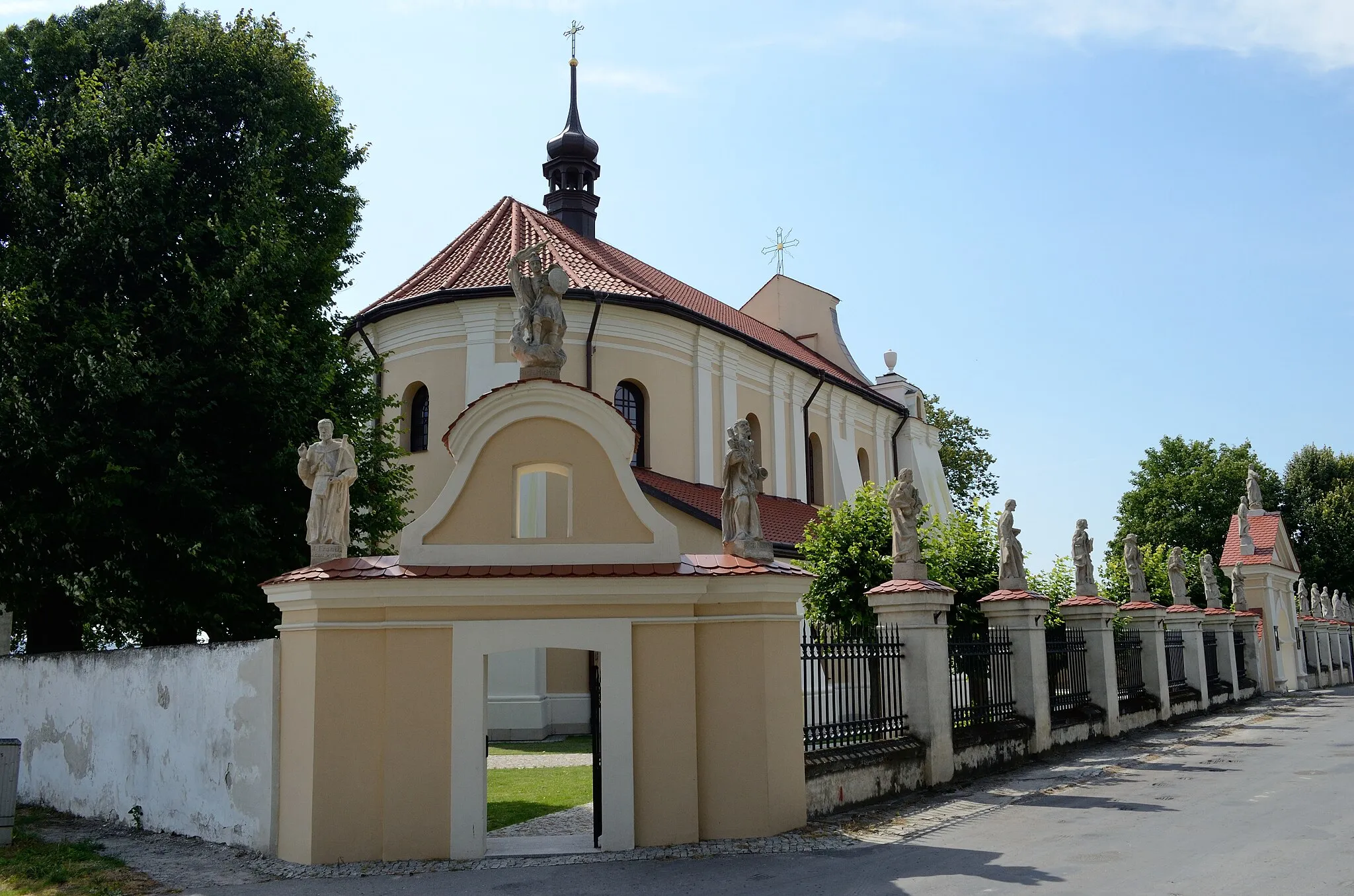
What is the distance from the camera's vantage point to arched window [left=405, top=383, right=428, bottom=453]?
934 inches

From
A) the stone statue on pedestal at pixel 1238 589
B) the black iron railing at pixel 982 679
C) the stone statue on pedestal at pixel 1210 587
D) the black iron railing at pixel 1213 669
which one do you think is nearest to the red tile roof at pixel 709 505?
the black iron railing at pixel 982 679

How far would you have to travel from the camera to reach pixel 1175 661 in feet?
80.6

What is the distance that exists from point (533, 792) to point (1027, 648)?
7.55 m

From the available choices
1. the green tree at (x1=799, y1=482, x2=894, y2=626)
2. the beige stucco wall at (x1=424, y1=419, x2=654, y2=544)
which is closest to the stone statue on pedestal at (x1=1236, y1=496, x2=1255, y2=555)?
the green tree at (x1=799, y1=482, x2=894, y2=626)

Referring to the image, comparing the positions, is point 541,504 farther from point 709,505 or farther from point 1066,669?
point 1066,669

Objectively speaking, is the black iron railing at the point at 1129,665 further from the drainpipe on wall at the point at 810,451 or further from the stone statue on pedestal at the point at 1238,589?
the stone statue on pedestal at the point at 1238,589

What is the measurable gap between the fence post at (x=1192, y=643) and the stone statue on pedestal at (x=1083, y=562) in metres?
6.03

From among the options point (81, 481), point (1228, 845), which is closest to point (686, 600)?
point (1228, 845)

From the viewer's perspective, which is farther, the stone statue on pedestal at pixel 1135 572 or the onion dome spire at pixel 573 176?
the onion dome spire at pixel 573 176

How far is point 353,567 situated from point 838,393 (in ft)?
76.6

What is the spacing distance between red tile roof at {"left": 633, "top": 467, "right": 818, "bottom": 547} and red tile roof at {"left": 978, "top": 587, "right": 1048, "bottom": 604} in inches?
246

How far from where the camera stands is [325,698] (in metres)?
10.0

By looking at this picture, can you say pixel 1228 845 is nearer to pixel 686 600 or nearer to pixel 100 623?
pixel 686 600

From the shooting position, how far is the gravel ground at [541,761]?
54.9 feet
